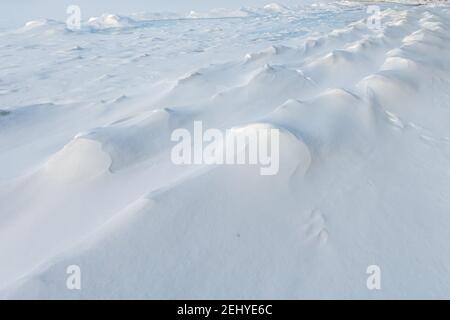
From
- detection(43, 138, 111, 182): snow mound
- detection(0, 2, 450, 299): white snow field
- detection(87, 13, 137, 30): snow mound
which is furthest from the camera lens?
detection(87, 13, 137, 30): snow mound

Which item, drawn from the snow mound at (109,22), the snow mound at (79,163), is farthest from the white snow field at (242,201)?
the snow mound at (109,22)

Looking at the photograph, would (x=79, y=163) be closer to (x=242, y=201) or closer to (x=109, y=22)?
(x=242, y=201)

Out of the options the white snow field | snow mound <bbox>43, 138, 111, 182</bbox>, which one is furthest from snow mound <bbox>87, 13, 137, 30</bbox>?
snow mound <bbox>43, 138, 111, 182</bbox>

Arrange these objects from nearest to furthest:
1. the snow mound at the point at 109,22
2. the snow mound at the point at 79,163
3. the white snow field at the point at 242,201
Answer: the white snow field at the point at 242,201
the snow mound at the point at 79,163
the snow mound at the point at 109,22

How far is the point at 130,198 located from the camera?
437 cm

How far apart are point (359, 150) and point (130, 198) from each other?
10.1 ft

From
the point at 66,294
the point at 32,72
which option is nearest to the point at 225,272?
the point at 66,294

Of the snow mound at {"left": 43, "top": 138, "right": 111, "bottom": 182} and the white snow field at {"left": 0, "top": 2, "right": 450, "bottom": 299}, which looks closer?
the white snow field at {"left": 0, "top": 2, "right": 450, "bottom": 299}

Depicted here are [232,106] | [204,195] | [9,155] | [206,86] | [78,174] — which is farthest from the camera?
[206,86]

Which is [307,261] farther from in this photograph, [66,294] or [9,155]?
[9,155]

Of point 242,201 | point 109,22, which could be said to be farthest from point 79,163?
point 109,22

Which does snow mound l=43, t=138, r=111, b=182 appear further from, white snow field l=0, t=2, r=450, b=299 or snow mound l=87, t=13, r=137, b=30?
snow mound l=87, t=13, r=137, b=30

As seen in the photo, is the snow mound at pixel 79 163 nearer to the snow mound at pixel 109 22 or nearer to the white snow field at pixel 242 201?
the white snow field at pixel 242 201

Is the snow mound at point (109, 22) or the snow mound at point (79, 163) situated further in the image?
the snow mound at point (109, 22)
